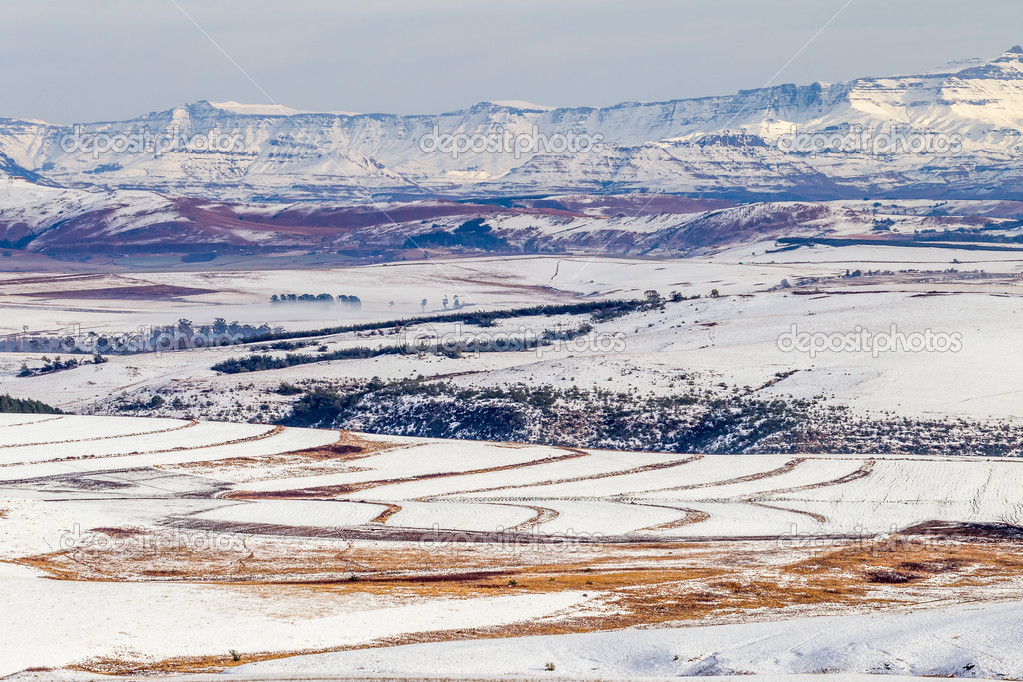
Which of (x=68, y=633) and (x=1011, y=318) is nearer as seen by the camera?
(x=68, y=633)

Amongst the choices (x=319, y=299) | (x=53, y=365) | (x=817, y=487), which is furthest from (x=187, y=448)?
(x=319, y=299)

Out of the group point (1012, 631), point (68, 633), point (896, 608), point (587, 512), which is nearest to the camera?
point (1012, 631)

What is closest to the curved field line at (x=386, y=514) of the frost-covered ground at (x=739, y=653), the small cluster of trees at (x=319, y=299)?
the frost-covered ground at (x=739, y=653)

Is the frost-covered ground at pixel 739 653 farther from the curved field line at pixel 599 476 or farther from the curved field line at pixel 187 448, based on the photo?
the curved field line at pixel 187 448

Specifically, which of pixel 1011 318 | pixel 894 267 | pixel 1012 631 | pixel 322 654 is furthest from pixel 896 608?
pixel 894 267

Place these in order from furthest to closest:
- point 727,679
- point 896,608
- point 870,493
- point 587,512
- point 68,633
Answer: point 870,493 → point 587,512 → point 896,608 → point 68,633 → point 727,679

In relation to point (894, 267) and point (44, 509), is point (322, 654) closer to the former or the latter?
point (44, 509)
